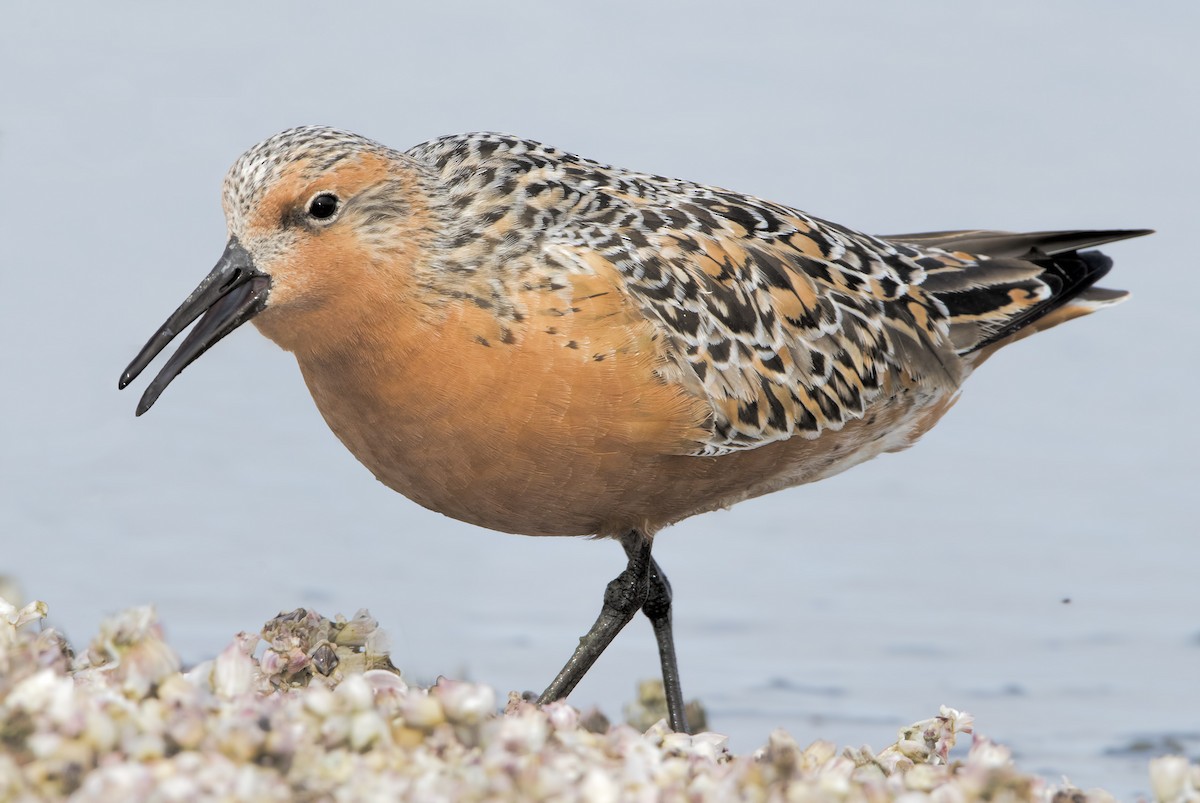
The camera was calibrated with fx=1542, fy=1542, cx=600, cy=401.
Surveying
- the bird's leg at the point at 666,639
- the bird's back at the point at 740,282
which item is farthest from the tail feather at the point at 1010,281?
the bird's leg at the point at 666,639

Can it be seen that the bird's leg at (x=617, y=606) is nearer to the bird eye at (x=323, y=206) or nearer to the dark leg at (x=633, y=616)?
the dark leg at (x=633, y=616)

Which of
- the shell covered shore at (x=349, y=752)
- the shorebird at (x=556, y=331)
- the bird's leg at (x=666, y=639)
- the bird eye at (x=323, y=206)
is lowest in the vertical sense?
the bird's leg at (x=666, y=639)

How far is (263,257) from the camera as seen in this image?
6113 millimetres

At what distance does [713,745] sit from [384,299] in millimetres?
2465

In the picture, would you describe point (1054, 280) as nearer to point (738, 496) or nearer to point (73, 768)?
point (738, 496)

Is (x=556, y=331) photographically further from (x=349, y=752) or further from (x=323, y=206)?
(x=349, y=752)

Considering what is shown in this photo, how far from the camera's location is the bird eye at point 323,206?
6.21 m

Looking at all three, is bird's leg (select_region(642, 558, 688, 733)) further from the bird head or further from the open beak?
the open beak

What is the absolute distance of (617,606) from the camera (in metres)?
7.66

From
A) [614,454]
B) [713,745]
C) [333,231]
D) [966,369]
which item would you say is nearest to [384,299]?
[333,231]

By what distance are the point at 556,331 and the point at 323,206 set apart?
1.08 metres

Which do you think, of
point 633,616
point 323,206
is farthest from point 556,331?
point 633,616

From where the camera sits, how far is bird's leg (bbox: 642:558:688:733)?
7.86 metres

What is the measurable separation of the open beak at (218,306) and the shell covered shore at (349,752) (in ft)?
5.25
